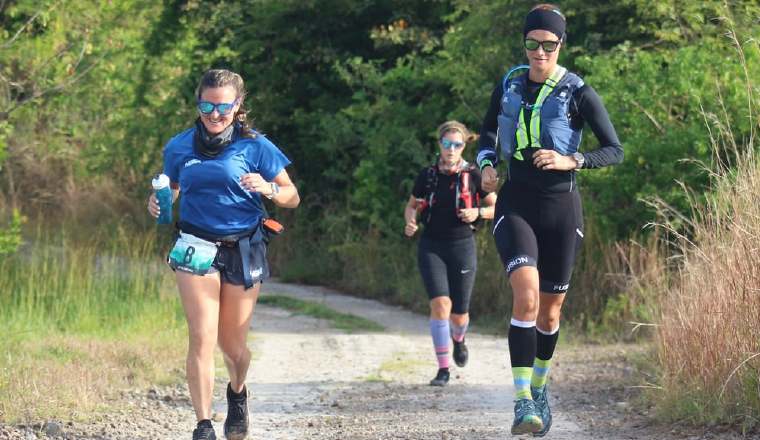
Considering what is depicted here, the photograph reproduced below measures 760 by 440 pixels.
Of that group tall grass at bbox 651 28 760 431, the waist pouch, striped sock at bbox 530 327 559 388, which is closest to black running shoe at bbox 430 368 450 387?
tall grass at bbox 651 28 760 431

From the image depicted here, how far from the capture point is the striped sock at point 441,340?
33.9 feet

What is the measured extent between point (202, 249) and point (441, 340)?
376 centimetres

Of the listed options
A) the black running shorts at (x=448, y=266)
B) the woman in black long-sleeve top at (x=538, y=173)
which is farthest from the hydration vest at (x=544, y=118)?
the black running shorts at (x=448, y=266)

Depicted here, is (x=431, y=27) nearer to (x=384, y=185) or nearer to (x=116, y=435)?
(x=384, y=185)

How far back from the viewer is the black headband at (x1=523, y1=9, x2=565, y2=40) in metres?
7.35

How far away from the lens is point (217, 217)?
23.0 ft

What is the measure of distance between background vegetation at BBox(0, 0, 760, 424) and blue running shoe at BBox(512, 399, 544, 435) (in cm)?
116

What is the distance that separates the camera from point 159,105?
2370cm

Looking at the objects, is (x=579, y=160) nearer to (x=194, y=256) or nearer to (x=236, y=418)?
(x=194, y=256)

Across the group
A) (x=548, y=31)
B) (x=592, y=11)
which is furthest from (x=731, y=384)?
(x=592, y=11)

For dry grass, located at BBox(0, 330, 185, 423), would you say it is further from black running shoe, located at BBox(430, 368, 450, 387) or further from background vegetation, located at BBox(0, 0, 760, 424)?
black running shoe, located at BBox(430, 368, 450, 387)

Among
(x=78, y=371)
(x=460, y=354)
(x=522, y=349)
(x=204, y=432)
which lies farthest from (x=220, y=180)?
(x=460, y=354)

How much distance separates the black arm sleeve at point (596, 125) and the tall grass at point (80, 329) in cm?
338

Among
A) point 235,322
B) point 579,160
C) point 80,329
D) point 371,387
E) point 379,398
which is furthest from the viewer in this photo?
point 80,329
